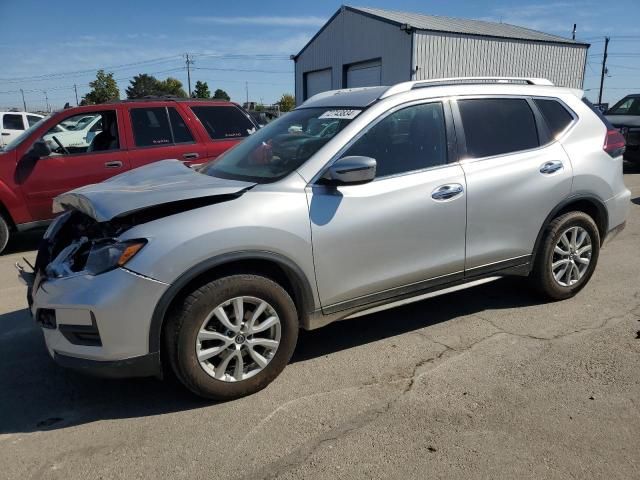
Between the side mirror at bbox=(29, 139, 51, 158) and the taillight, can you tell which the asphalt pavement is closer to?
the taillight

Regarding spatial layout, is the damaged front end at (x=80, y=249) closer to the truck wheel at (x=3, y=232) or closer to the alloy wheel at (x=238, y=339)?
the alloy wheel at (x=238, y=339)

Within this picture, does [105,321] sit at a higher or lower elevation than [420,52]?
lower

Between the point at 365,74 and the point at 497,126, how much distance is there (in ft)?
81.4

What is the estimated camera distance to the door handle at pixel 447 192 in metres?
3.59

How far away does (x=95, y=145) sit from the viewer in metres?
6.89

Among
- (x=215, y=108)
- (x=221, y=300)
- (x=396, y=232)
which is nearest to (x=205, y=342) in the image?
(x=221, y=300)

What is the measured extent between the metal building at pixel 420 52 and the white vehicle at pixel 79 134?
19361mm

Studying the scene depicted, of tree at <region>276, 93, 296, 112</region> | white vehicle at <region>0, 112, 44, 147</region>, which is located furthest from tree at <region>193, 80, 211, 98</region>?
white vehicle at <region>0, 112, 44, 147</region>

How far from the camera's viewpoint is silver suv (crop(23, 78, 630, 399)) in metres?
2.82

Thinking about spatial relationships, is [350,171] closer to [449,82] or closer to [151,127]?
[449,82]

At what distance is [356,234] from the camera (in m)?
3.29

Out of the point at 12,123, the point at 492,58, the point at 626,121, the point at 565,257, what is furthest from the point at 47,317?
the point at 492,58

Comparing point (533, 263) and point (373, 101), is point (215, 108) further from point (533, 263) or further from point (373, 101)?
point (533, 263)

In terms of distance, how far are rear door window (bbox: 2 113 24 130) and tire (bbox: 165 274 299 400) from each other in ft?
53.8
